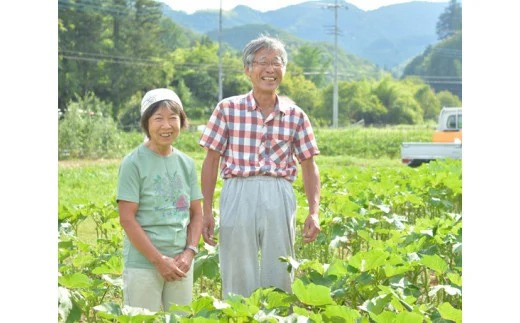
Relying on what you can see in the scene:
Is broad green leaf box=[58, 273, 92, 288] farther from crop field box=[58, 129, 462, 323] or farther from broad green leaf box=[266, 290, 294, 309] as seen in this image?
broad green leaf box=[266, 290, 294, 309]

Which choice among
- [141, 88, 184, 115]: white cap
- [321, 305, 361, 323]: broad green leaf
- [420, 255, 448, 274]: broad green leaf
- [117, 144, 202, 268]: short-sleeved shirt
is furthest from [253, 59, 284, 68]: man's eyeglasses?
[321, 305, 361, 323]: broad green leaf

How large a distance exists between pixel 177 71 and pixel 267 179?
42.9 metres

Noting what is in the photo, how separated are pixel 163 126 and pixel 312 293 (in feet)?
2.62

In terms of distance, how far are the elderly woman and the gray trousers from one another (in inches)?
10.1

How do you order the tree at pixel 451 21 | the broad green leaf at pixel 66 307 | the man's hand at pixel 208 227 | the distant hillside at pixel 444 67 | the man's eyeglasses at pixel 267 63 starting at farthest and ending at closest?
the tree at pixel 451 21
the distant hillside at pixel 444 67
the man's hand at pixel 208 227
the man's eyeglasses at pixel 267 63
the broad green leaf at pixel 66 307

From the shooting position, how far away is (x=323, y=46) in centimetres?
10788

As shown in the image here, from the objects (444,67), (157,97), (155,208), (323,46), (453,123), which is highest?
(323,46)

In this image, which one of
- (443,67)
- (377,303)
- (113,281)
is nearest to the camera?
(377,303)

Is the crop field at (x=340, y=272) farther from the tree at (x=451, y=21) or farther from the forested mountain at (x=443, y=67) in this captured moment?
the tree at (x=451, y=21)

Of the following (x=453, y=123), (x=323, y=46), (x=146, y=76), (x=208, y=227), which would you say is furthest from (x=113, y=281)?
(x=323, y=46)

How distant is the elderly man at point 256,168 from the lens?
3.19 m

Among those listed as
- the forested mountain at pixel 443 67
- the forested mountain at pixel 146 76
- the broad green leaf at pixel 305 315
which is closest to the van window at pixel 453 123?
the forested mountain at pixel 146 76

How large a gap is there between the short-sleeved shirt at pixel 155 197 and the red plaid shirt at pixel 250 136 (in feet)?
0.88

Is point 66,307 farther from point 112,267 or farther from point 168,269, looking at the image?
point 112,267
